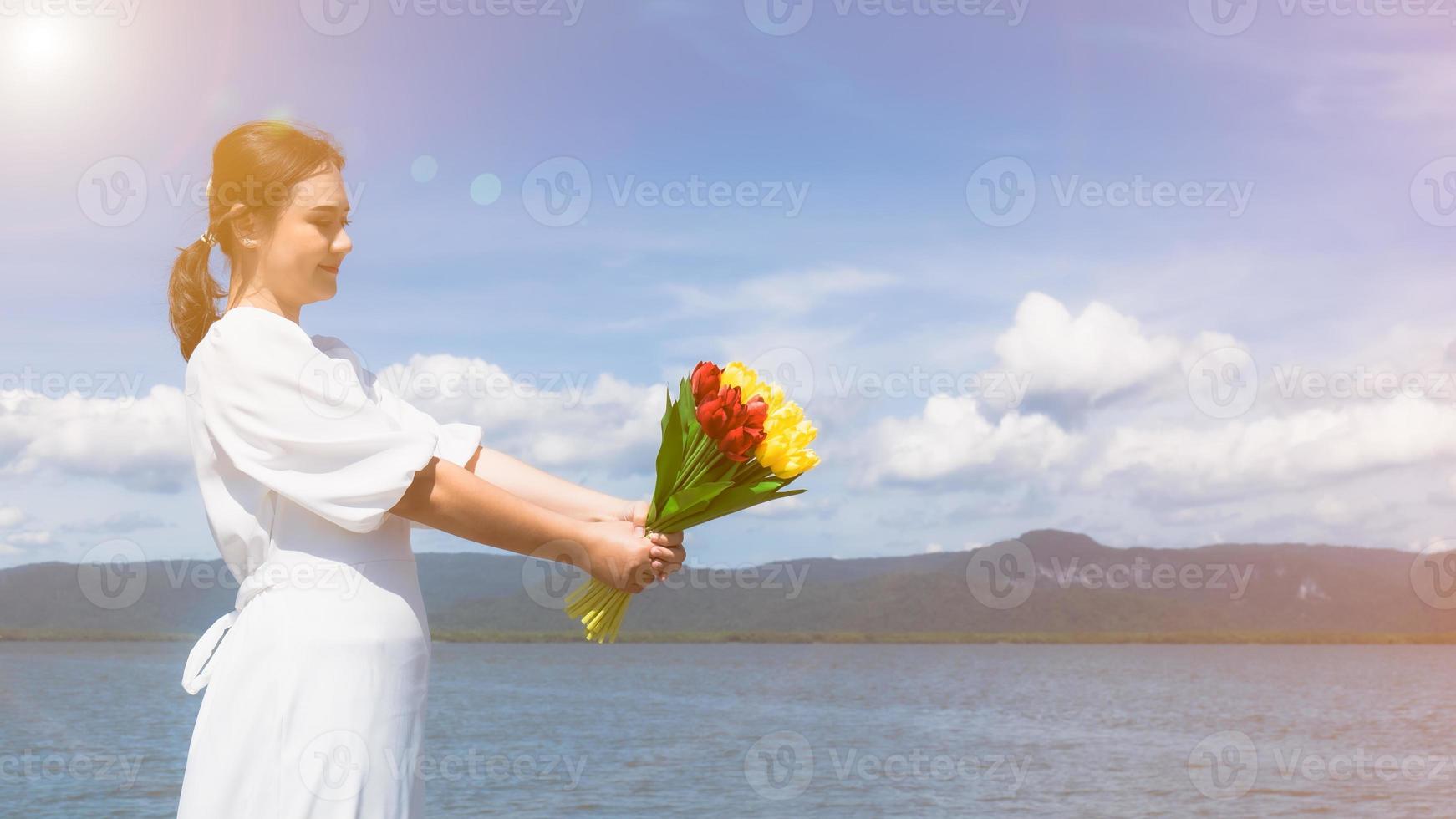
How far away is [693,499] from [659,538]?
0.13 metres

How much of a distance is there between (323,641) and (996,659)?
158 m

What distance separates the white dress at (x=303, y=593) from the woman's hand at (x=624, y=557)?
0.40 metres

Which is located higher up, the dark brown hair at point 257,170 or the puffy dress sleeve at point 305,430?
the dark brown hair at point 257,170

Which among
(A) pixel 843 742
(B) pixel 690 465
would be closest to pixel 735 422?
(B) pixel 690 465

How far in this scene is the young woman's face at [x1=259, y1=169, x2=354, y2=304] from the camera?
2.60m

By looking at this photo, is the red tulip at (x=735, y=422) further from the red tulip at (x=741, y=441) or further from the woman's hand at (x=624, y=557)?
the woman's hand at (x=624, y=557)

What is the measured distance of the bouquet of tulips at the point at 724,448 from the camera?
2809 millimetres

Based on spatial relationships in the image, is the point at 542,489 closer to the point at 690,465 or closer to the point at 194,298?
the point at 690,465

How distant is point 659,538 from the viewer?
2.79 meters

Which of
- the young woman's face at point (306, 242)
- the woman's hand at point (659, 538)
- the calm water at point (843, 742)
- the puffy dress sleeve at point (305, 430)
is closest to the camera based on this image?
the puffy dress sleeve at point (305, 430)

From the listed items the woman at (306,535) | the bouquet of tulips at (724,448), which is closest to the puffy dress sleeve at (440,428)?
the woman at (306,535)

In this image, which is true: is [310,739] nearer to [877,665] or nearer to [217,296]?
[217,296]

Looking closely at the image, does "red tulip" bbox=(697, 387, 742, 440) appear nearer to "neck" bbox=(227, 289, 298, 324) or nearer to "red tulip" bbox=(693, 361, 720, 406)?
"red tulip" bbox=(693, 361, 720, 406)

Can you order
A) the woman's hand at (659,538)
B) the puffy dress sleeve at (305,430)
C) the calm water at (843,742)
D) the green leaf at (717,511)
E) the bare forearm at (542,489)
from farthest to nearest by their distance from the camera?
the calm water at (843,742) → the bare forearm at (542,489) → the green leaf at (717,511) → the woman's hand at (659,538) → the puffy dress sleeve at (305,430)
